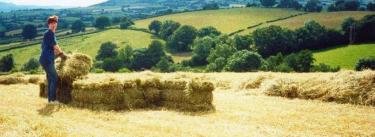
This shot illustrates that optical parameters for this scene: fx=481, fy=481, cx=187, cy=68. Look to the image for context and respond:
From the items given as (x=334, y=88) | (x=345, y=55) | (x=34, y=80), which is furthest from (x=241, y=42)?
Result: (x=334, y=88)

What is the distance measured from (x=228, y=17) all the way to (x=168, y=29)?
1707 centimetres

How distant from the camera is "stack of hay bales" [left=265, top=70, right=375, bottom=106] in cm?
1249

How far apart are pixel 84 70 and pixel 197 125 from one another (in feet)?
14.5

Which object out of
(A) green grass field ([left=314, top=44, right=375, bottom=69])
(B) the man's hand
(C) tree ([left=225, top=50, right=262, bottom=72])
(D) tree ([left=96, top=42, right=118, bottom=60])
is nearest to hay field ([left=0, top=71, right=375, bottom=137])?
(B) the man's hand

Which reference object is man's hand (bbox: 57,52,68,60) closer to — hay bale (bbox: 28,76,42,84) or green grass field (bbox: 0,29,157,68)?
hay bale (bbox: 28,76,42,84)

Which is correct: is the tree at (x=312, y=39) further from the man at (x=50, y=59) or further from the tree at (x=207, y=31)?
the man at (x=50, y=59)

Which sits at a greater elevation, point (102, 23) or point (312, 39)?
point (102, 23)

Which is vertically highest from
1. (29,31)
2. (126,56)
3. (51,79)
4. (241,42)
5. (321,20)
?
(321,20)

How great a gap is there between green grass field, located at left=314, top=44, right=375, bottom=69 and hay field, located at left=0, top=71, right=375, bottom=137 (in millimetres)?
48392

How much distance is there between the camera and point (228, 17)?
108250 mm

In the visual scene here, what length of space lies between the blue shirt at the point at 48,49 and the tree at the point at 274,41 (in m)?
61.0

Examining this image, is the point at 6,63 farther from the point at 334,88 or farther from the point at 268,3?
the point at 268,3

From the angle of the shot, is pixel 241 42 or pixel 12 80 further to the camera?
pixel 241 42

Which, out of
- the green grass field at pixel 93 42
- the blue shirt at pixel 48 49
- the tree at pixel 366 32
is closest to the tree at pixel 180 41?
the green grass field at pixel 93 42
